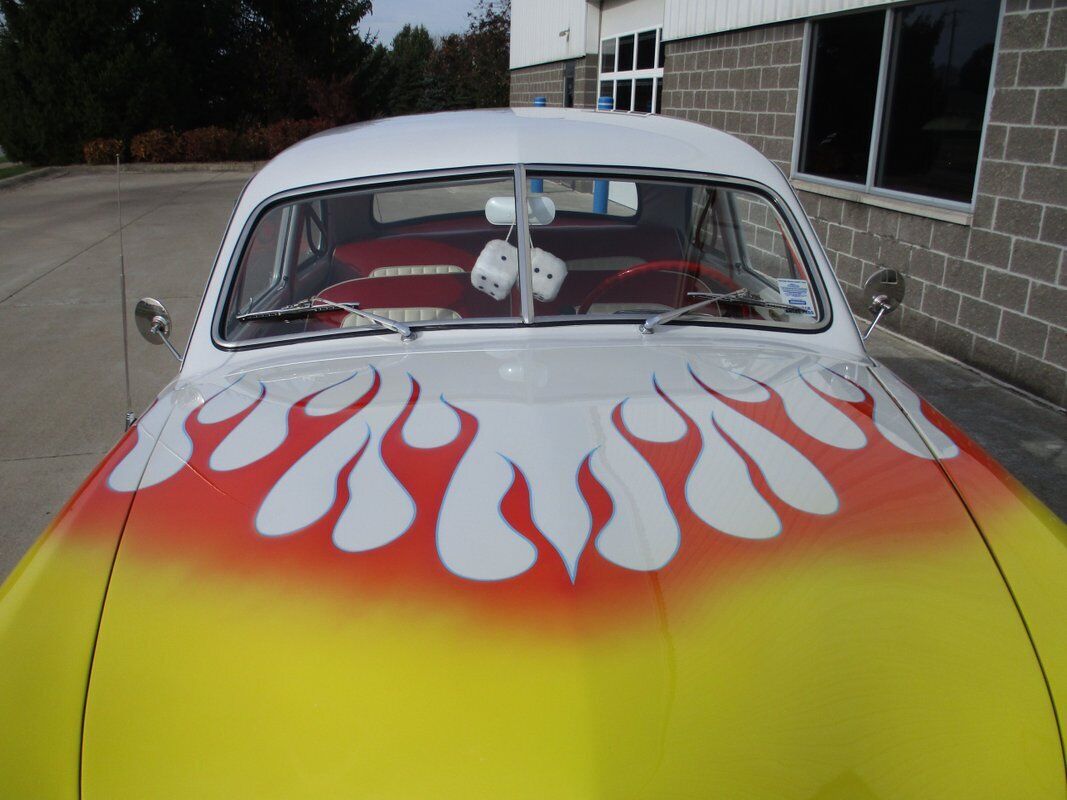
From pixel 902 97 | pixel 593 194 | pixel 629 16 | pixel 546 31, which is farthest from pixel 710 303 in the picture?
pixel 546 31

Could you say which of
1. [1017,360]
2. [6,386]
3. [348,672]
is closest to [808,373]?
[348,672]

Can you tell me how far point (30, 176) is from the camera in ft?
59.7

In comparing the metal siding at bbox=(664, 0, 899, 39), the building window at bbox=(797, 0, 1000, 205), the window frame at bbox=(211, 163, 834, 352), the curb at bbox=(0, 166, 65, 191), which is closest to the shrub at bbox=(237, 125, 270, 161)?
the curb at bbox=(0, 166, 65, 191)

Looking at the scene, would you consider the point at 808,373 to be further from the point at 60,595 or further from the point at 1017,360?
the point at 1017,360

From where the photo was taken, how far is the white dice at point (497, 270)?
2.51 meters

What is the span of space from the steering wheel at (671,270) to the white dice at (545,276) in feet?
0.46

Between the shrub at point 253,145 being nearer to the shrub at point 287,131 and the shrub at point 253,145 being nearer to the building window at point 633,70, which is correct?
the shrub at point 287,131

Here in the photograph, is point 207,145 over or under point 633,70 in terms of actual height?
under

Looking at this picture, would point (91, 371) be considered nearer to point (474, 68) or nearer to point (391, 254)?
point (391, 254)

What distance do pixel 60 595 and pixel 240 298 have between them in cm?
125

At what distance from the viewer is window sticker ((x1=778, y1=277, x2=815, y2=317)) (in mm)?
2576

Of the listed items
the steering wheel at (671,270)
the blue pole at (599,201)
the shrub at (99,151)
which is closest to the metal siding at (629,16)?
the blue pole at (599,201)

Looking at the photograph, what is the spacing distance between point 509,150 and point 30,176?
1879 cm

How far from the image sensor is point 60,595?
151 cm
